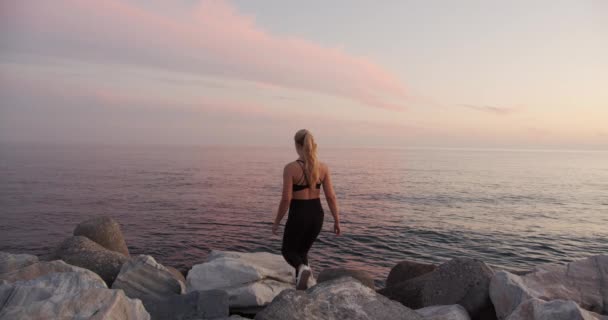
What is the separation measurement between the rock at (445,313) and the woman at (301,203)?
1928 millimetres

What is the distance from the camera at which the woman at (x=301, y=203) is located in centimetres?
645

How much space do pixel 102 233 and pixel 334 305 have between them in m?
7.00

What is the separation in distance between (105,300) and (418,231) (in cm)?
1489

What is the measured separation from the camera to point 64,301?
4684 millimetres

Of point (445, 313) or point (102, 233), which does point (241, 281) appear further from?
point (102, 233)

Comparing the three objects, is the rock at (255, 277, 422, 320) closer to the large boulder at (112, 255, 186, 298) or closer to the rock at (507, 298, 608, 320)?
the rock at (507, 298, 608, 320)

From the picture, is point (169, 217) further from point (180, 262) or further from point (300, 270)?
point (300, 270)

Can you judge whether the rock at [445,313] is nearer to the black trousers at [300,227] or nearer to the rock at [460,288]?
the rock at [460,288]

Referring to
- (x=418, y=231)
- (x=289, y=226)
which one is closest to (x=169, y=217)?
(x=418, y=231)

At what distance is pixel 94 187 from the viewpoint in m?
31.9

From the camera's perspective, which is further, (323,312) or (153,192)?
(153,192)

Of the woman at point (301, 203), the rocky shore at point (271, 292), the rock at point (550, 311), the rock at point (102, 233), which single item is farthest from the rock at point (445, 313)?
the rock at point (102, 233)

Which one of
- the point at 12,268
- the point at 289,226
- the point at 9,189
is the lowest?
the point at 9,189

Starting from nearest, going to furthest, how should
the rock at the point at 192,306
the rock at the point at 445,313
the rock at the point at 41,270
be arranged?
the rock at the point at 445,313, the rock at the point at 192,306, the rock at the point at 41,270
